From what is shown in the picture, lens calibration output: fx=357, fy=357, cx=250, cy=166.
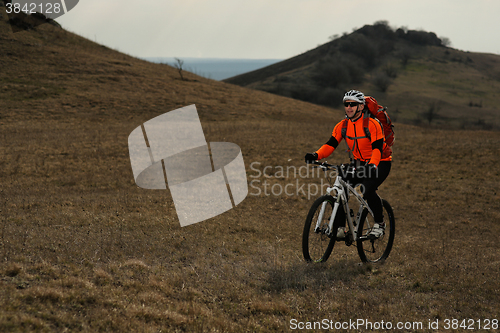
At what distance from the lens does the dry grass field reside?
4645 millimetres

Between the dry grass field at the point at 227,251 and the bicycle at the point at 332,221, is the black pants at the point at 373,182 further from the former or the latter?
the dry grass field at the point at 227,251

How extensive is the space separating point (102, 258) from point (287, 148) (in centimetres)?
1868

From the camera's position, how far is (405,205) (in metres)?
13.8

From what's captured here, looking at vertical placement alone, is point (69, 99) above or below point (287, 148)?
above

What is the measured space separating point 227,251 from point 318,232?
2.35 m

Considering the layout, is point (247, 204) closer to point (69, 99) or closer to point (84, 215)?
point (84, 215)

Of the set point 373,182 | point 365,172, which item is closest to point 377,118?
point 365,172

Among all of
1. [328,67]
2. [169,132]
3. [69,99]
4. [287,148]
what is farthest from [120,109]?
[328,67]

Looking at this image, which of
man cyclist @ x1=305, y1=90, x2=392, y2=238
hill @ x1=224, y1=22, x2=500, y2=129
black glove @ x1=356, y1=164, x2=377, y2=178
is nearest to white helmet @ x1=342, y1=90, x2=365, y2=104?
man cyclist @ x1=305, y1=90, x2=392, y2=238

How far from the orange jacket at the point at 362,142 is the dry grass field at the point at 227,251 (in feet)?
6.89

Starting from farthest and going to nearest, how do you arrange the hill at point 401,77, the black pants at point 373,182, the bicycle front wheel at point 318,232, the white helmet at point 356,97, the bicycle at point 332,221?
the hill at point 401,77 → the black pants at point 373,182 → the white helmet at point 356,97 → the bicycle at point 332,221 → the bicycle front wheel at point 318,232

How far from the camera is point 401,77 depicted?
10912 centimetres

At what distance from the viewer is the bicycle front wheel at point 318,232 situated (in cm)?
618

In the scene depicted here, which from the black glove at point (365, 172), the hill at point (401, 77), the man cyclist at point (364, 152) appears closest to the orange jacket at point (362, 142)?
the man cyclist at point (364, 152)
